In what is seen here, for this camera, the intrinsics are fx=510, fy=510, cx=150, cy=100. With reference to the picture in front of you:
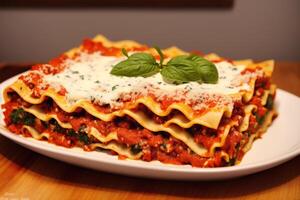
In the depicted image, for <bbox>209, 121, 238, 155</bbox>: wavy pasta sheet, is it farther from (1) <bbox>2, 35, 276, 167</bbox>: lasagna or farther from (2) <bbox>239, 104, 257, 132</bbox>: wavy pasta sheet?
(2) <bbox>239, 104, 257, 132</bbox>: wavy pasta sheet

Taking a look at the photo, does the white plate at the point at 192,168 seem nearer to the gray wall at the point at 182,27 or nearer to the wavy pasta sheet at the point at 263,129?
the wavy pasta sheet at the point at 263,129

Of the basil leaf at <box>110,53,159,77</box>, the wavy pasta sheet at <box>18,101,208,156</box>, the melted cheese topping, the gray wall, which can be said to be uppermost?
the basil leaf at <box>110,53,159,77</box>

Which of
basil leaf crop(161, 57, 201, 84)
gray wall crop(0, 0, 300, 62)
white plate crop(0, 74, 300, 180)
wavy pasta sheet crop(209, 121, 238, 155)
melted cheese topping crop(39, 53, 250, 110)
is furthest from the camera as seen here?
gray wall crop(0, 0, 300, 62)

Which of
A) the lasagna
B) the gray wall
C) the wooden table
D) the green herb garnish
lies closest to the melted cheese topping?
the lasagna

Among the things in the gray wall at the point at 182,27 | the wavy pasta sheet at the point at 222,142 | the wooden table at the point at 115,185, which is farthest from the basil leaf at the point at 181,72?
the gray wall at the point at 182,27

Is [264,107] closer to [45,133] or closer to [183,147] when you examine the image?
[183,147]
